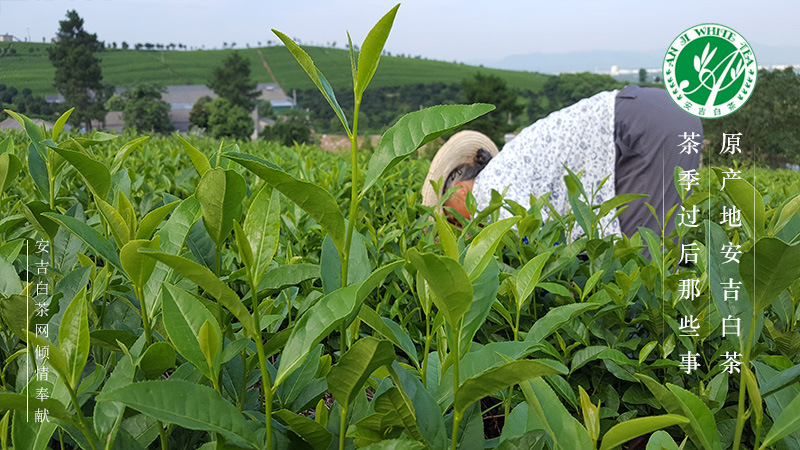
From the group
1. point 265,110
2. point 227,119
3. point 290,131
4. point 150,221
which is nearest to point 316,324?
A: point 150,221

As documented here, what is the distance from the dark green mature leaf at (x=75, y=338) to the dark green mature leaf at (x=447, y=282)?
1.41 ft

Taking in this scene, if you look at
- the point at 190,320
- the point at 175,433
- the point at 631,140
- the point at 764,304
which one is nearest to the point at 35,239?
the point at 175,433

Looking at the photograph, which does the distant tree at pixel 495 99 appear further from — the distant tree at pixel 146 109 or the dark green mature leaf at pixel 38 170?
the dark green mature leaf at pixel 38 170

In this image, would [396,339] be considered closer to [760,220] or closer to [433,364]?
[433,364]

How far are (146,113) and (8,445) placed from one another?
69.1 meters

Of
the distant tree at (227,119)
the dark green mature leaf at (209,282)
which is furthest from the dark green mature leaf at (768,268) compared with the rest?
the distant tree at (227,119)

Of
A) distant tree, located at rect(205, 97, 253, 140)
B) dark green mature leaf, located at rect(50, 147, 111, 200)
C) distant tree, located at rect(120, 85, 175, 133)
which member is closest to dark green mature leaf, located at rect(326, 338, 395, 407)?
dark green mature leaf, located at rect(50, 147, 111, 200)

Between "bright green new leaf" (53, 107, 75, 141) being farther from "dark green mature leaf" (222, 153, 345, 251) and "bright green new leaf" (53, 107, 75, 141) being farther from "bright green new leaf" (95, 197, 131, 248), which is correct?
"dark green mature leaf" (222, 153, 345, 251)

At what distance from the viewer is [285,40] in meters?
0.63

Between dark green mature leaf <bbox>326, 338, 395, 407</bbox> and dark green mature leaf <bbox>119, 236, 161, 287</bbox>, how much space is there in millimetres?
290

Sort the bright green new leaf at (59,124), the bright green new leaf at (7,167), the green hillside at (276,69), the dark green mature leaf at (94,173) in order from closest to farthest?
the dark green mature leaf at (94,173)
the bright green new leaf at (7,167)
the bright green new leaf at (59,124)
the green hillside at (276,69)

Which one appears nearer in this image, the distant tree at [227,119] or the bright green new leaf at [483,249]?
the bright green new leaf at [483,249]

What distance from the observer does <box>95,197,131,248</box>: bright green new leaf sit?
79 centimetres

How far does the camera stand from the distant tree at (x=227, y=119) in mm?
67625
